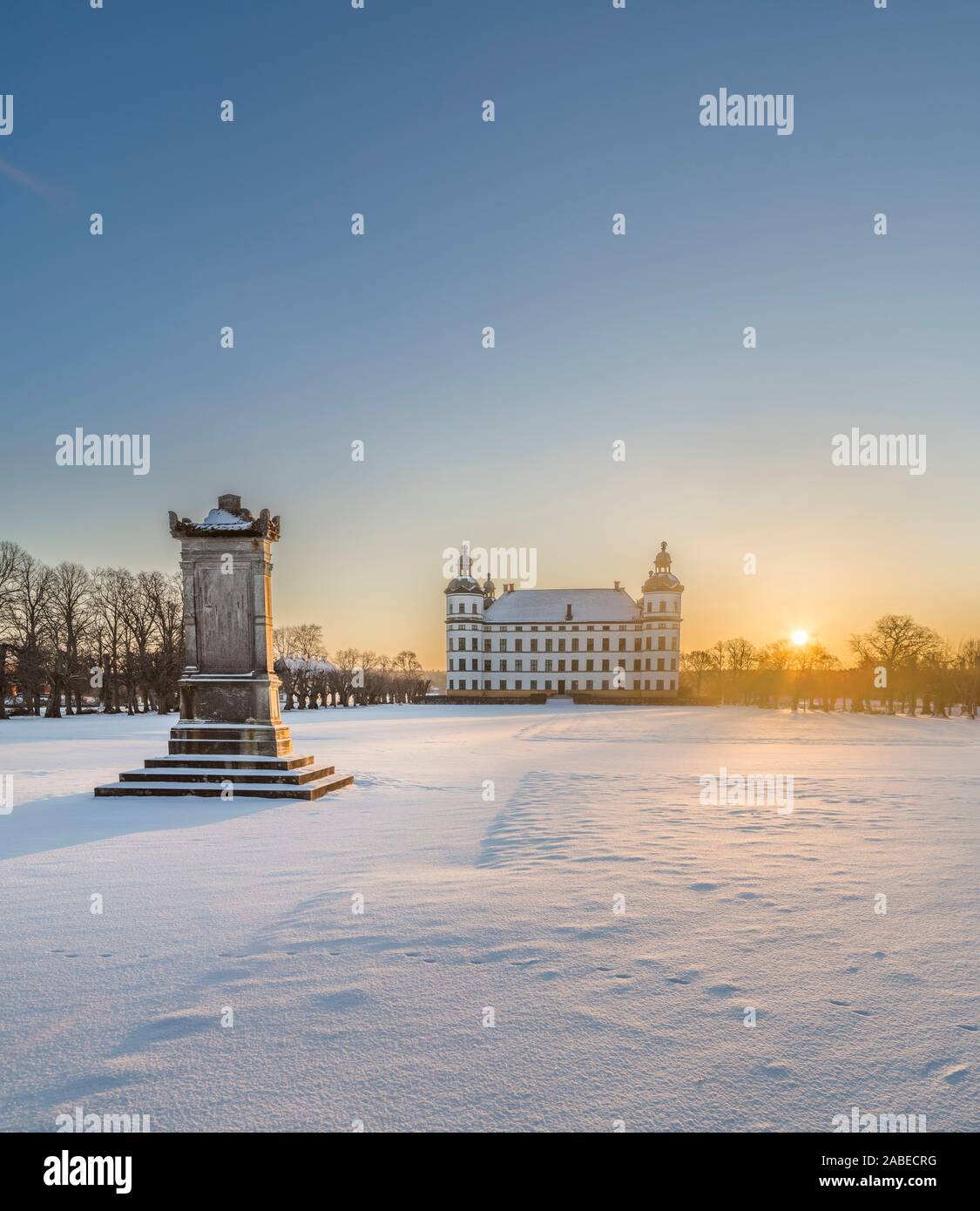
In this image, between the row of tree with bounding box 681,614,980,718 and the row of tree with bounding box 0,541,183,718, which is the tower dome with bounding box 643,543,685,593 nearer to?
the row of tree with bounding box 681,614,980,718

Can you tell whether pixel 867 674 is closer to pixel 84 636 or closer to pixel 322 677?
pixel 322 677

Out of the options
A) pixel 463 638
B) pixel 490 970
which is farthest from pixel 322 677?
pixel 490 970

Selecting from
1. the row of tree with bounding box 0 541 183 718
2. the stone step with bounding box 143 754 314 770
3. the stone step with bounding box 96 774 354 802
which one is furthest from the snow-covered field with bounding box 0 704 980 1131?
the row of tree with bounding box 0 541 183 718

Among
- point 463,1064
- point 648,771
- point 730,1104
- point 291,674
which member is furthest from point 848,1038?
point 291,674

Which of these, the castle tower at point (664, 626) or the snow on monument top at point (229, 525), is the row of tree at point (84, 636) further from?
the castle tower at point (664, 626)

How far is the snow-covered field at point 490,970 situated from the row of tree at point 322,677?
1921 inches

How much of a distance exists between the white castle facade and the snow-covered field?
67.3m

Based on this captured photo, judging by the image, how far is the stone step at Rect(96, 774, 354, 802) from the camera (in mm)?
10727

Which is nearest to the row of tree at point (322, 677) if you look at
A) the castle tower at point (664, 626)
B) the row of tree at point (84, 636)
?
the row of tree at point (84, 636)

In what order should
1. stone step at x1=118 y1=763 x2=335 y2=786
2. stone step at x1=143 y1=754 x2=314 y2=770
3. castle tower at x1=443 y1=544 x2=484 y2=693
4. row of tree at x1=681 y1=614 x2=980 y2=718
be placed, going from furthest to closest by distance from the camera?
castle tower at x1=443 y1=544 x2=484 y2=693 < row of tree at x1=681 y1=614 x2=980 y2=718 < stone step at x1=143 y1=754 x2=314 y2=770 < stone step at x1=118 y1=763 x2=335 y2=786

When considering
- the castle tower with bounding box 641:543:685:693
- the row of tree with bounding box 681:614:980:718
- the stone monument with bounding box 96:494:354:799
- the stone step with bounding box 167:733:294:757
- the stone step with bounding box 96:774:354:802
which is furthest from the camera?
the castle tower with bounding box 641:543:685:693

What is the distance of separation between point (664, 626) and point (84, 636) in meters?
58.3

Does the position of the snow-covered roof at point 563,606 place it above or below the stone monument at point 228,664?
above

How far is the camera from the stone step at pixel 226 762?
451 inches
